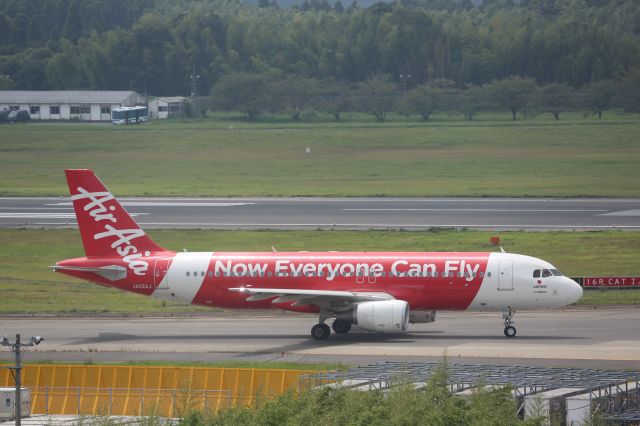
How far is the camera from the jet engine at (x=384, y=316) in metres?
57.7

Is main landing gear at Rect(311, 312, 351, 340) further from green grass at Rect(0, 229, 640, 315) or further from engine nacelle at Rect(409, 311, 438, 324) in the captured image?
green grass at Rect(0, 229, 640, 315)

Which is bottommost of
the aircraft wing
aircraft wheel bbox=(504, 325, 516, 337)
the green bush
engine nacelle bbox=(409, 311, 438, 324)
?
the green bush

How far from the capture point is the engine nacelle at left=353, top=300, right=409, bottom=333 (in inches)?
2272

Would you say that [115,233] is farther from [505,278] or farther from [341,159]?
[341,159]

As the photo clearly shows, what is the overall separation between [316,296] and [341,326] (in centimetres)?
296

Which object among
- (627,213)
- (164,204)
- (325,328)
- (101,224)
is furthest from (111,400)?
(164,204)

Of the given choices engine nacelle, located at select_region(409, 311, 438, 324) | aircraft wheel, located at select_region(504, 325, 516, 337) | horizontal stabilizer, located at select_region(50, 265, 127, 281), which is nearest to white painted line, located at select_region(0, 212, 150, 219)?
horizontal stabilizer, located at select_region(50, 265, 127, 281)

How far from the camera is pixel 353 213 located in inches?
4262

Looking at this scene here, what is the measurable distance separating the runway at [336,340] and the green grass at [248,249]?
379 centimetres

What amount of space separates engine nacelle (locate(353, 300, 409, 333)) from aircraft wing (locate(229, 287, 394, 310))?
1003 millimetres

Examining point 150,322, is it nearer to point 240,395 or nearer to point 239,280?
point 239,280

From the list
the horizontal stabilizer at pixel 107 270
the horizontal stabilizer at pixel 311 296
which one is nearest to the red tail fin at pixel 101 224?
the horizontal stabilizer at pixel 107 270

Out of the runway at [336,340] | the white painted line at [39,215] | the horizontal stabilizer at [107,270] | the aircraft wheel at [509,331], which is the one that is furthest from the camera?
the white painted line at [39,215]

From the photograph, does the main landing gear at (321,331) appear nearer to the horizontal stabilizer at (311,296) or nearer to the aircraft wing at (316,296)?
the aircraft wing at (316,296)
